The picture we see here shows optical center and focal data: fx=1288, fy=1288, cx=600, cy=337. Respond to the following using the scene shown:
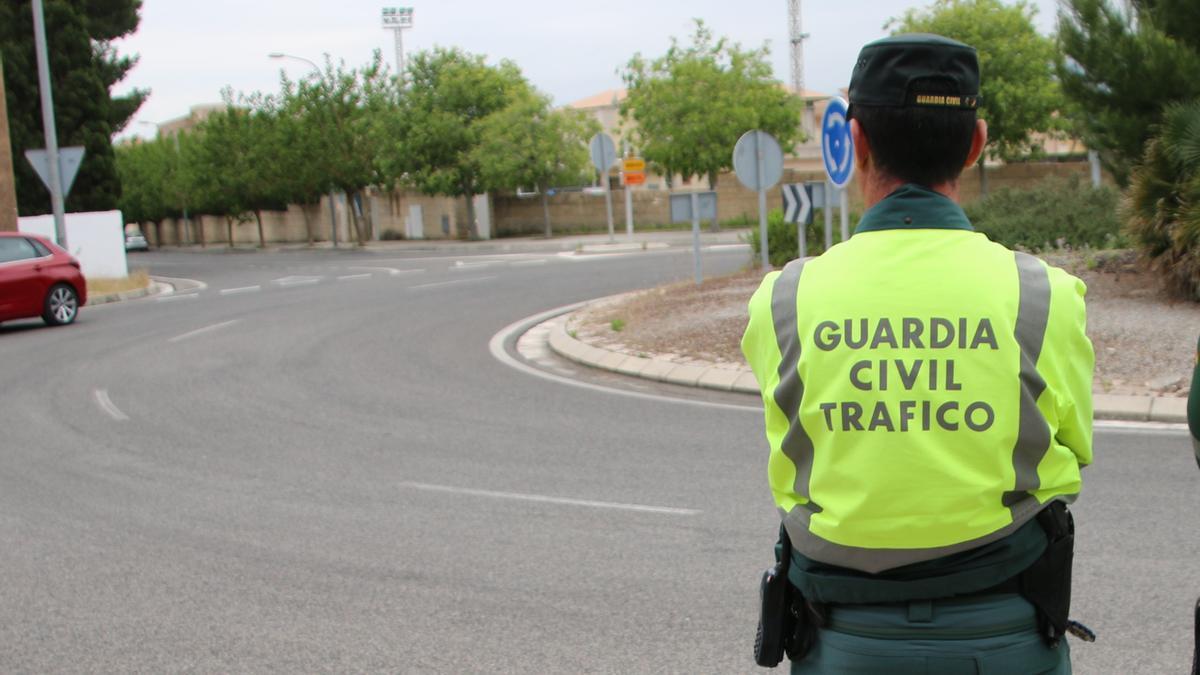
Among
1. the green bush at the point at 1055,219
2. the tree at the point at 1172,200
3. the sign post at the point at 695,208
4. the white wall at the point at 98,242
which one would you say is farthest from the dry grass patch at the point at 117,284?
the tree at the point at 1172,200

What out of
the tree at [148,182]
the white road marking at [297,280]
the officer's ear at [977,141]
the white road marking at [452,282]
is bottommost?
the white road marking at [452,282]

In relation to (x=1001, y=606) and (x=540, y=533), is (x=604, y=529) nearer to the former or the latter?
(x=540, y=533)

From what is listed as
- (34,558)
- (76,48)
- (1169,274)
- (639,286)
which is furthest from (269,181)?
(34,558)

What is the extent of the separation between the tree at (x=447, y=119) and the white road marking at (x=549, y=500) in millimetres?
41731

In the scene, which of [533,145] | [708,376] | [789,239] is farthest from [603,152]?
[708,376]

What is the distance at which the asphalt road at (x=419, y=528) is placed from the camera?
5055mm

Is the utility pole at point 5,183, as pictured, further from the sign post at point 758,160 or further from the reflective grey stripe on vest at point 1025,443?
the reflective grey stripe on vest at point 1025,443

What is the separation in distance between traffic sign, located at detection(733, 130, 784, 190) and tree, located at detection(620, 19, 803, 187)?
1183 inches

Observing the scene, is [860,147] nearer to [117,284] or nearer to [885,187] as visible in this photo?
[885,187]

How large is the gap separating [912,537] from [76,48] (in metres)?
38.8

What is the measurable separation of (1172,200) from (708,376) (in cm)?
544

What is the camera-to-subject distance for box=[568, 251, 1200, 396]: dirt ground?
10.7 m

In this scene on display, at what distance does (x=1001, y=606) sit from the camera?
80.9 inches

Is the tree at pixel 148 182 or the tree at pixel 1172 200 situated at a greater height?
the tree at pixel 148 182
